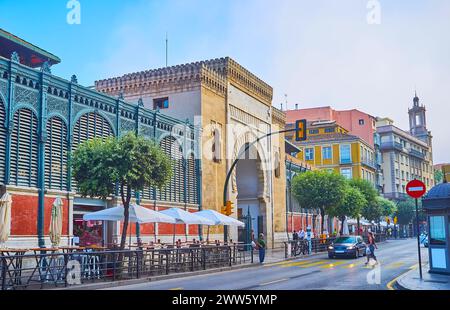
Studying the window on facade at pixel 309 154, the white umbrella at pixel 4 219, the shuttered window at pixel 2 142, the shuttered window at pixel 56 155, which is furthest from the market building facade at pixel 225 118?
the window on facade at pixel 309 154

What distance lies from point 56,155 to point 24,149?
65.6 inches

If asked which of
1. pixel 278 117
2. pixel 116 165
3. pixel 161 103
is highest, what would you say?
pixel 278 117

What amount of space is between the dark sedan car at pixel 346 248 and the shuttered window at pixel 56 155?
16602 mm

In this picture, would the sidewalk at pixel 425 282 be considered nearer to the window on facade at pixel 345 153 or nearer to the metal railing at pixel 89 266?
the metal railing at pixel 89 266

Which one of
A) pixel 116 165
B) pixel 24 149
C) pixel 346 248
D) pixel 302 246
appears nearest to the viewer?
pixel 116 165

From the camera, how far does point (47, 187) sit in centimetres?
2109

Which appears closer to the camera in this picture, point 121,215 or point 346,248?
point 121,215

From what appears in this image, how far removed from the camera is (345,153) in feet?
251

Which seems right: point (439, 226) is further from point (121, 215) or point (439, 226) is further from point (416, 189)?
point (121, 215)

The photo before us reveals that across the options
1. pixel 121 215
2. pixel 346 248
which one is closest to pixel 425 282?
pixel 121 215

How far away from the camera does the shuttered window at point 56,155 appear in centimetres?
2130

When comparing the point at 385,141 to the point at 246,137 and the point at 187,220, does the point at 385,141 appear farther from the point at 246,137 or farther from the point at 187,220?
the point at 187,220

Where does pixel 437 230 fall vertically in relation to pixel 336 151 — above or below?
below
